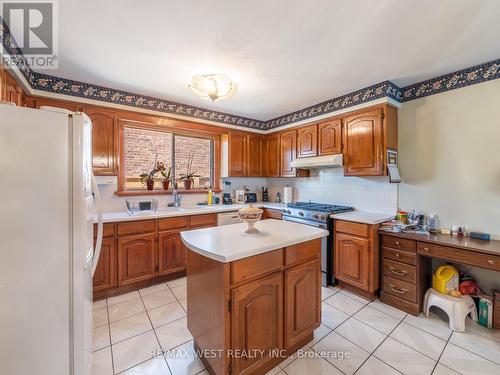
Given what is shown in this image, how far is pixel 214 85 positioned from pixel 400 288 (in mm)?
2805

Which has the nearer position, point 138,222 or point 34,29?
point 34,29

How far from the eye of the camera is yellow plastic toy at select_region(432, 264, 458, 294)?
7.03 ft

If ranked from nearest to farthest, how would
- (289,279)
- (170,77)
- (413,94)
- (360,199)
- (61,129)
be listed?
1. (61,129)
2. (289,279)
3. (170,77)
4. (413,94)
5. (360,199)

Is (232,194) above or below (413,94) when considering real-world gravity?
below

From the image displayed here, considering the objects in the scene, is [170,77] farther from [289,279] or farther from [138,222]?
[289,279]

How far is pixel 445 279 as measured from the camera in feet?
7.07

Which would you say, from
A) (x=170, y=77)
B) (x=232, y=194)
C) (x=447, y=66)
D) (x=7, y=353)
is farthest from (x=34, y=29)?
(x=447, y=66)

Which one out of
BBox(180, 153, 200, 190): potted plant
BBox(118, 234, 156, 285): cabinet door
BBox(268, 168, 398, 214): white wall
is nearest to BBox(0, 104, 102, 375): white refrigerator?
BBox(118, 234, 156, 285): cabinet door

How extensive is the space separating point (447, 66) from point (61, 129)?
10.7 ft

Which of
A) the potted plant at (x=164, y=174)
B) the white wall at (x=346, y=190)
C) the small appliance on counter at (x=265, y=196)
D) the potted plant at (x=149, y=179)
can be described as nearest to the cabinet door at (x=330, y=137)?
the white wall at (x=346, y=190)

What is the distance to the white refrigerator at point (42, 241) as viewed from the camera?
3.33ft

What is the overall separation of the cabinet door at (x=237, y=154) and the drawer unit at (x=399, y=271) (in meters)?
2.55

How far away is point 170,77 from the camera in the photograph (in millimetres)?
2414

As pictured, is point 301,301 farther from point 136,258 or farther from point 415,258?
point 136,258
